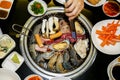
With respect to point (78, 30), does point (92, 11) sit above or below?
above

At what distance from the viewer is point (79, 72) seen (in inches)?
100

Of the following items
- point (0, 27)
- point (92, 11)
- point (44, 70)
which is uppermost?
point (92, 11)

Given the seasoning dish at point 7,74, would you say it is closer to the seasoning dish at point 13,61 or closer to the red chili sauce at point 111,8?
the seasoning dish at point 13,61

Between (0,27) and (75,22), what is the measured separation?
0.73 meters

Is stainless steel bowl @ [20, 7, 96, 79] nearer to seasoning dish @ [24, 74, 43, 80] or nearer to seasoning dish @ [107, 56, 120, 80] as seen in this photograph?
seasoning dish @ [24, 74, 43, 80]

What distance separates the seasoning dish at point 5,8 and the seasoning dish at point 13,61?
0.37 metres

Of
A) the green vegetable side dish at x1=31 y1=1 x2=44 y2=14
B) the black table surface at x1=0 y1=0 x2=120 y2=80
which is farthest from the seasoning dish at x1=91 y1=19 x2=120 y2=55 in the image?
the green vegetable side dish at x1=31 y1=1 x2=44 y2=14

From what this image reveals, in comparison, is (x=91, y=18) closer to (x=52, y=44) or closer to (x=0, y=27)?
(x=52, y=44)

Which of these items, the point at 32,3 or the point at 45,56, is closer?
the point at 45,56

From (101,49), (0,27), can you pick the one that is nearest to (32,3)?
(0,27)

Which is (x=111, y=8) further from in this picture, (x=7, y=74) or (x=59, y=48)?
(x=7, y=74)

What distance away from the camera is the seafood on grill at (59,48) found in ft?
8.51

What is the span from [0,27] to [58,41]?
0.57m

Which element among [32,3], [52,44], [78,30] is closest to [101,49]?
[78,30]
